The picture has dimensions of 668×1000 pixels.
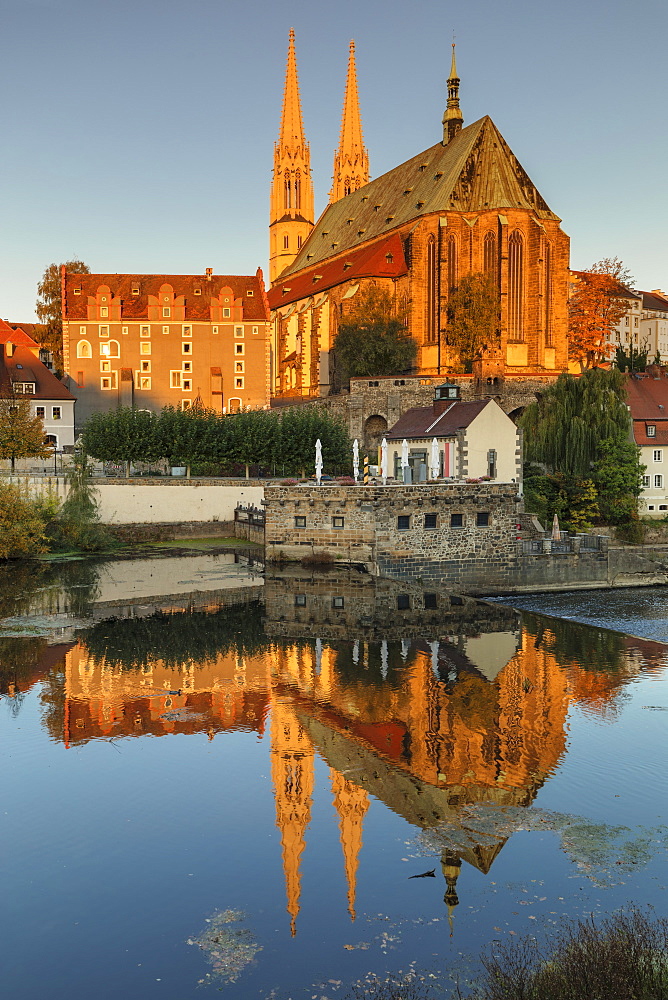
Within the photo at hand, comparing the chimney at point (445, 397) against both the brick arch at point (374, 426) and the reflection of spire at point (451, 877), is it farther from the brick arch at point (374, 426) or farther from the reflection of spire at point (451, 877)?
the reflection of spire at point (451, 877)

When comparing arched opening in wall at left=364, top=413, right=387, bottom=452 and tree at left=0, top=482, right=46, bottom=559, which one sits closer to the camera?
tree at left=0, top=482, right=46, bottom=559

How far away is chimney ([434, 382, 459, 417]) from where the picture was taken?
55.5m

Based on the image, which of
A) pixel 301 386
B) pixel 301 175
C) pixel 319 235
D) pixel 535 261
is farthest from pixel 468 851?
pixel 301 175

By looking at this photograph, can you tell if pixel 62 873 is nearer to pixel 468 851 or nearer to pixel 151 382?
pixel 468 851

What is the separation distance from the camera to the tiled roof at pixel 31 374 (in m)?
74.4

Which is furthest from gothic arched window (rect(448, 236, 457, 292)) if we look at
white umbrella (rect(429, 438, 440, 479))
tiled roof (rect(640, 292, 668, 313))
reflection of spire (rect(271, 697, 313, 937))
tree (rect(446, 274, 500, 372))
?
tiled roof (rect(640, 292, 668, 313))

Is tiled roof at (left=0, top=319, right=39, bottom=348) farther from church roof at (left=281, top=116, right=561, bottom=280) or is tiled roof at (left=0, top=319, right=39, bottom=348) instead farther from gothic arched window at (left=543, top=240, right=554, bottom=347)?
gothic arched window at (left=543, top=240, right=554, bottom=347)

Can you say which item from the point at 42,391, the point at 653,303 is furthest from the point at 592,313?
the point at 653,303

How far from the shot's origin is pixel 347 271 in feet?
295

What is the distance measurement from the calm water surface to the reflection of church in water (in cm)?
8

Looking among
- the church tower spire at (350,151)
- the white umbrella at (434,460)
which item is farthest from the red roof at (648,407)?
the church tower spire at (350,151)

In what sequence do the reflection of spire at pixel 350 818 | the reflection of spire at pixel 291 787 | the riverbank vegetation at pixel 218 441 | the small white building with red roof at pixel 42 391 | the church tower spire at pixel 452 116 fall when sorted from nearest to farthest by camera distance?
the reflection of spire at pixel 350 818 < the reflection of spire at pixel 291 787 < the riverbank vegetation at pixel 218 441 < the small white building with red roof at pixel 42 391 < the church tower spire at pixel 452 116

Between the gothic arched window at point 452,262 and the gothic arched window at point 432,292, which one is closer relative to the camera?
the gothic arched window at point 432,292

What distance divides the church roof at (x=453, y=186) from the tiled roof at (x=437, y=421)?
3307cm
